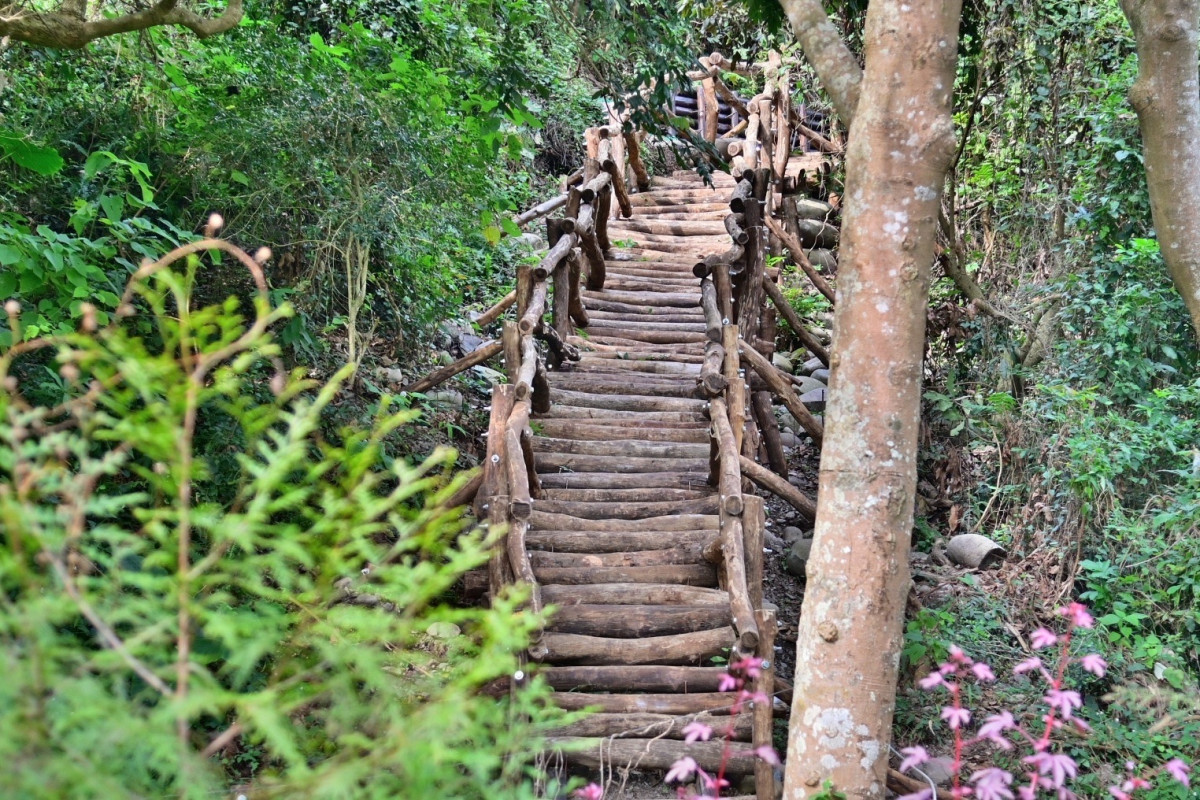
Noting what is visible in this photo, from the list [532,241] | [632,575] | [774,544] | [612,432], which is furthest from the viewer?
[532,241]

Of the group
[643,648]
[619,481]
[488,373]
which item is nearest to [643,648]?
[643,648]

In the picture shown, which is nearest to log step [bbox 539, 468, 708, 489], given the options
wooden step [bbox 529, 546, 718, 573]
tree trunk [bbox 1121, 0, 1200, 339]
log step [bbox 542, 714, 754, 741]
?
wooden step [bbox 529, 546, 718, 573]

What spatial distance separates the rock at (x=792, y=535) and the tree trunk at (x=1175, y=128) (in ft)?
13.9

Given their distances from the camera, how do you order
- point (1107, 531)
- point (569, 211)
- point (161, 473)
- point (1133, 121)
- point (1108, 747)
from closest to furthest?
1. point (161, 473)
2. point (1108, 747)
3. point (1107, 531)
4. point (1133, 121)
5. point (569, 211)

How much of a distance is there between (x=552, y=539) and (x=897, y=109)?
10.4ft

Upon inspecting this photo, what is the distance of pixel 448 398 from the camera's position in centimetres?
790

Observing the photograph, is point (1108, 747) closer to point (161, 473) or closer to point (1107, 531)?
point (1107, 531)

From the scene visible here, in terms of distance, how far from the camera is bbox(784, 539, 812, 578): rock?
6891 millimetres

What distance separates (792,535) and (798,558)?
0.63 metres

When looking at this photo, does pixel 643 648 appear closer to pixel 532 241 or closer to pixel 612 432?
pixel 612 432

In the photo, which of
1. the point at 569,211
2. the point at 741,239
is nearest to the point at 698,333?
the point at 741,239

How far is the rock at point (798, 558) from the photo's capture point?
689cm

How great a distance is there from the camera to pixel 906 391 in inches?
123

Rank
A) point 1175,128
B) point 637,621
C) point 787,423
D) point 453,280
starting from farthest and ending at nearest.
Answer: point 787,423 < point 453,280 < point 637,621 < point 1175,128
